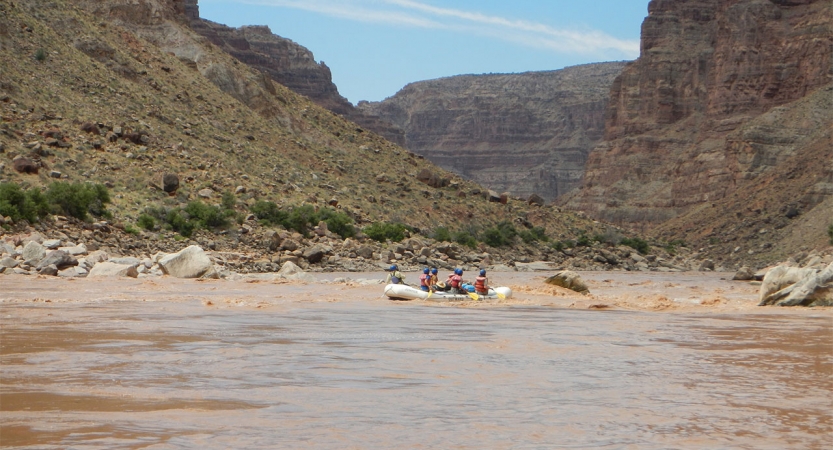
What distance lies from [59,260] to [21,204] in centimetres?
874

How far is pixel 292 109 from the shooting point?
7331 cm

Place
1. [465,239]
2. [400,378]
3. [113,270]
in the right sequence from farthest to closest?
[465,239] → [113,270] → [400,378]

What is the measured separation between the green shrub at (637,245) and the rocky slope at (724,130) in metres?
8.30

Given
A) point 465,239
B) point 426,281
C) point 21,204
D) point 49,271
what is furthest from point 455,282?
point 465,239

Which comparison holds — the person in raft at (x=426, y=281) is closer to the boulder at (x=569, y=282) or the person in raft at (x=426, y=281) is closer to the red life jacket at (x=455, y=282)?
the red life jacket at (x=455, y=282)

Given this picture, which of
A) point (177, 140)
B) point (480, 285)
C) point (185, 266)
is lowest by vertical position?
point (480, 285)

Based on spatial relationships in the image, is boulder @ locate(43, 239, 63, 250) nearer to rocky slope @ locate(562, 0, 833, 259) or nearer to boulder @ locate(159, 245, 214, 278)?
boulder @ locate(159, 245, 214, 278)

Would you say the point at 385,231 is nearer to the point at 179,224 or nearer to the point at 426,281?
the point at 179,224

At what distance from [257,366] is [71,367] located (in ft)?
7.35

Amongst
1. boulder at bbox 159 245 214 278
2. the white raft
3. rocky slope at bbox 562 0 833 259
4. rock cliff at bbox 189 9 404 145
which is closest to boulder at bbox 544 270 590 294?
the white raft

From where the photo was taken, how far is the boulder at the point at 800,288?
25016mm

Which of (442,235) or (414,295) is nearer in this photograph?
(414,295)

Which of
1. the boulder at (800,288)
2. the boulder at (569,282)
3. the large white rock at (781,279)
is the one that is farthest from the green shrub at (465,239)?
the large white rock at (781,279)

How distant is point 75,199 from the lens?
1642 inches
